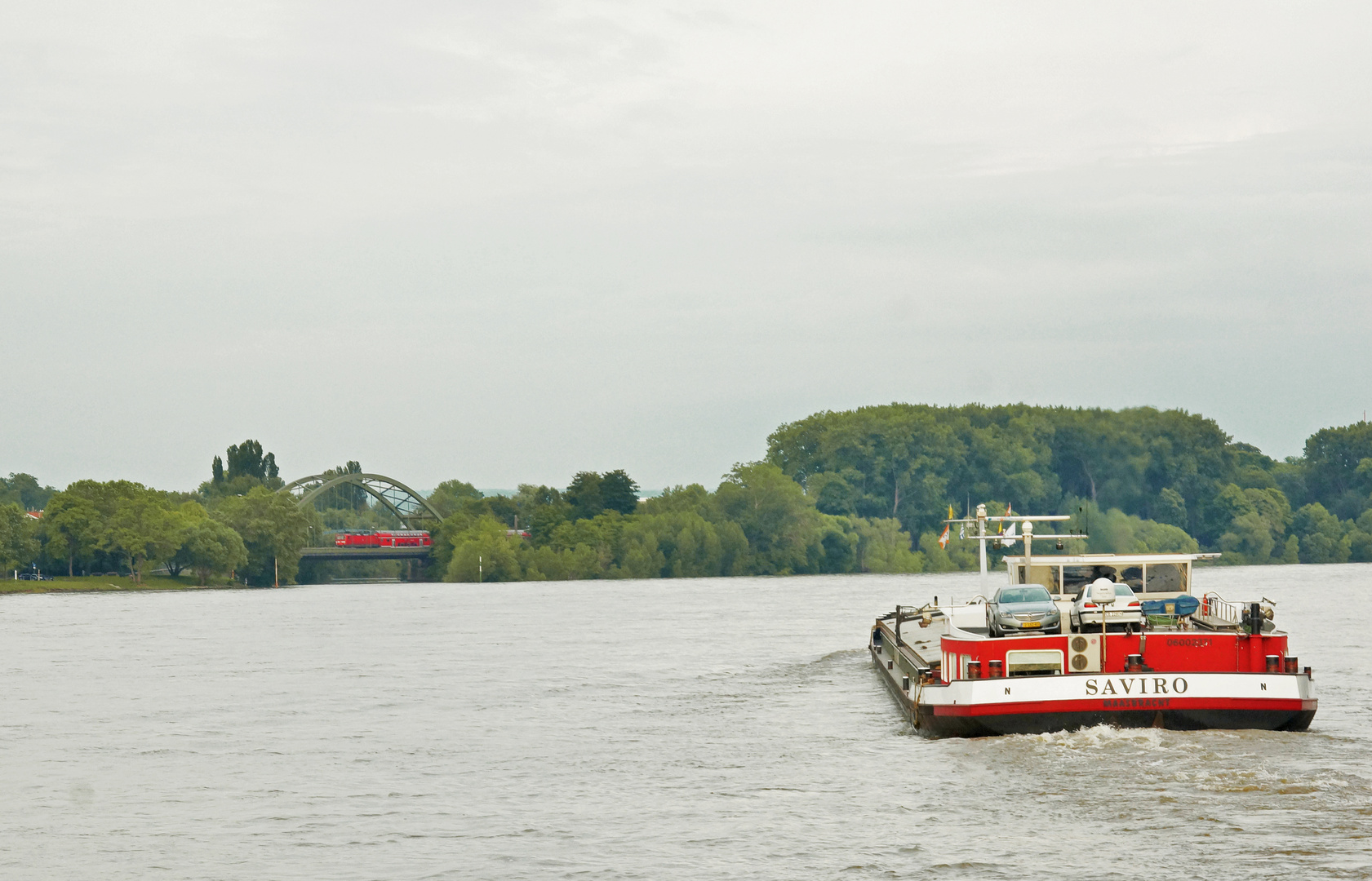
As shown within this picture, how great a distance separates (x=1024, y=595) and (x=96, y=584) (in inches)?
4609

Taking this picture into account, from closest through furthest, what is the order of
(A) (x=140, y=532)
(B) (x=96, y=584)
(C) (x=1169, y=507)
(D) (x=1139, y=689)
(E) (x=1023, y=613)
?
1. (D) (x=1139, y=689)
2. (E) (x=1023, y=613)
3. (B) (x=96, y=584)
4. (A) (x=140, y=532)
5. (C) (x=1169, y=507)

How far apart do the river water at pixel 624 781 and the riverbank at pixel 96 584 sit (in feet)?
280

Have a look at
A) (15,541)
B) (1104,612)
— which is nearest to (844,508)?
(15,541)

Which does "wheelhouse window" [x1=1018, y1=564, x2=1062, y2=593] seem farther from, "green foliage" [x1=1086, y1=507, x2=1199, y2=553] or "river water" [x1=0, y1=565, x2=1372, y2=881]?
"green foliage" [x1=1086, y1=507, x2=1199, y2=553]

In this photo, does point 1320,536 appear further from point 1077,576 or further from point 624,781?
point 624,781

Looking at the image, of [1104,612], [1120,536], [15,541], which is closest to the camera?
[1104,612]

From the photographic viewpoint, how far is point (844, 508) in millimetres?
166625

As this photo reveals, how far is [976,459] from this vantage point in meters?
173

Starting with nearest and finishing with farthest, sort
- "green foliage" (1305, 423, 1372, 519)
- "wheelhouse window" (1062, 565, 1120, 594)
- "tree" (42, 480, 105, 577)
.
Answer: "wheelhouse window" (1062, 565, 1120, 594) < "tree" (42, 480, 105, 577) < "green foliage" (1305, 423, 1372, 519)

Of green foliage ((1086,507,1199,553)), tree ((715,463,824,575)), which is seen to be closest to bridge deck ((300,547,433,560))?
tree ((715,463,824,575))

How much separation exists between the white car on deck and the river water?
2.42 m

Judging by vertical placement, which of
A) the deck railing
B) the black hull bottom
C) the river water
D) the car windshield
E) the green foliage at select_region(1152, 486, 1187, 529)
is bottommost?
the river water

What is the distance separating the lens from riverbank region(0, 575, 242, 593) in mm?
125000

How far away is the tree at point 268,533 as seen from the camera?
144 metres
